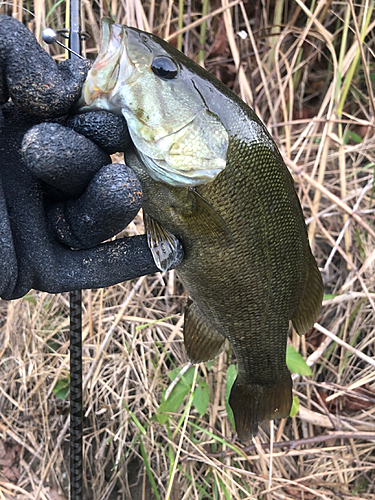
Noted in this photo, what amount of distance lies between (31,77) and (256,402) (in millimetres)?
888

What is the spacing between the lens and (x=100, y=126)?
0.58 metres

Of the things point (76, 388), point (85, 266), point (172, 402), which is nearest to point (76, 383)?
point (76, 388)

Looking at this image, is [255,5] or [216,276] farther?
[255,5]

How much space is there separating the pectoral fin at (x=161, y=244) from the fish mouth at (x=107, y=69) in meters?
0.23

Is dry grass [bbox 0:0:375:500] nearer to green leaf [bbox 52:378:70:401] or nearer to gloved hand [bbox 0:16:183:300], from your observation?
green leaf [bbox 52:378:70:401]

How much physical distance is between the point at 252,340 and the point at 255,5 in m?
1.46

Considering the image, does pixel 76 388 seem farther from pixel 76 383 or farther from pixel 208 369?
pixel 208 369

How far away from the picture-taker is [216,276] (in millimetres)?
789

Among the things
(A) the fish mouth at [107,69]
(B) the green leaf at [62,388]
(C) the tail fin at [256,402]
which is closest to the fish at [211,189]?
(A) the fish mouth at [107,69]

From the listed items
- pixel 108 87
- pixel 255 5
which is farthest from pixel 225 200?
pixel 255 5

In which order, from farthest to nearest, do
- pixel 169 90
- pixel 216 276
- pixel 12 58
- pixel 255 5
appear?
pixel 255 5 → pixel 216 276 → pixel 169 90 → pixel 12 58

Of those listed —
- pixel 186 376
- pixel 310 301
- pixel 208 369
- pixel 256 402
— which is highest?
pixel 310 301

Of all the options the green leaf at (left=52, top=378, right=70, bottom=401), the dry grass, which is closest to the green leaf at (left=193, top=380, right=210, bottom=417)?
the dry grass

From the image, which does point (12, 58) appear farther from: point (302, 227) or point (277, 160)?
point (302, 227)
